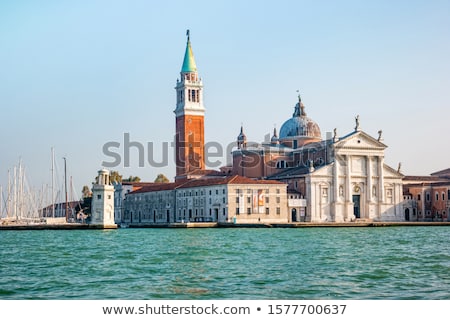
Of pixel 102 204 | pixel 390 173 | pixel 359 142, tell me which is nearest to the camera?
pixel 102 204

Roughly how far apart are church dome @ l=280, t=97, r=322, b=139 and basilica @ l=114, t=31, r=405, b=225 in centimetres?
7

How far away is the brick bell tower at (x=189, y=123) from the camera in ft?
189

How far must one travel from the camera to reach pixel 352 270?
14086mm

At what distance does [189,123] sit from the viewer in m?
57.7

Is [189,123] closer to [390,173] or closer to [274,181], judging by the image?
[274,181]

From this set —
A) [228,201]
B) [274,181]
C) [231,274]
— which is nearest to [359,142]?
[274,181]

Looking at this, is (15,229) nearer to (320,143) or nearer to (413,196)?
(320,143)

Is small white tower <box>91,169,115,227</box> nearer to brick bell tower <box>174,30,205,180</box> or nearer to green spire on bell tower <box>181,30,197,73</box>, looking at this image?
brick bell tower <box>174,30,205,180</box>

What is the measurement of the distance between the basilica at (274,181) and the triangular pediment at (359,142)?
0.06m

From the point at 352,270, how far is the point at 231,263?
287 cm

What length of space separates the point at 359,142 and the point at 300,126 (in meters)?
7.58

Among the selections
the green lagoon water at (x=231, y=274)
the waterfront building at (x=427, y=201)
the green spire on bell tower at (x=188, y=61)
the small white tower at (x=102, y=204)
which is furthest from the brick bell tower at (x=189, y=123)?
the green lagoon water at (x=231, y=274)

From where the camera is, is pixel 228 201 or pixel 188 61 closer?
pixel 228 201

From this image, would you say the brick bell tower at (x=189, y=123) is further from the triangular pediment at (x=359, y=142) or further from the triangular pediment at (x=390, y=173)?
the triangular pediment at (x=390, y=173)
